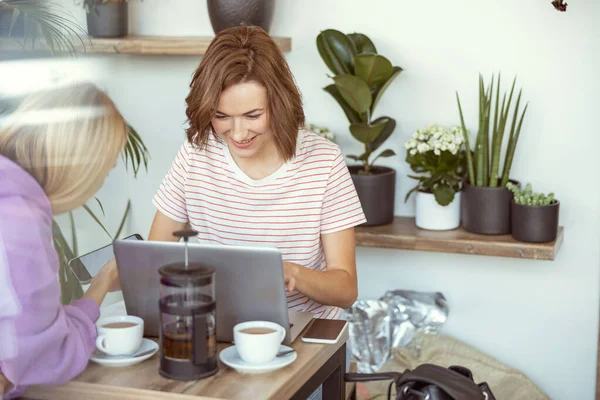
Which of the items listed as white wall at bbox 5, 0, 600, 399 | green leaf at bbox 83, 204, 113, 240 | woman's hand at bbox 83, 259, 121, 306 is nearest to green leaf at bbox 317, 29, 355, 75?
white wall at bbox 5, 0, 600, 399

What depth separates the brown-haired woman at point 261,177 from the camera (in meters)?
1.70

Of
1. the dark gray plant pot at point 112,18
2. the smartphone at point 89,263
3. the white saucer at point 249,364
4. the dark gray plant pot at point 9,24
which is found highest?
the dark gray plant pot at point 112,18

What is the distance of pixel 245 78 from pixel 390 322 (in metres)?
1.41

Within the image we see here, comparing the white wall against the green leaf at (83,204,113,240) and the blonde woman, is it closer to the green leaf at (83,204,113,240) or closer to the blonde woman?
the green leaf at (83,204,113,240)

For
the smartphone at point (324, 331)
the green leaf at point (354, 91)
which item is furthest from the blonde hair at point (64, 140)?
the green leaf at point (354, 91)

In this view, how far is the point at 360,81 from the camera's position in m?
2.42

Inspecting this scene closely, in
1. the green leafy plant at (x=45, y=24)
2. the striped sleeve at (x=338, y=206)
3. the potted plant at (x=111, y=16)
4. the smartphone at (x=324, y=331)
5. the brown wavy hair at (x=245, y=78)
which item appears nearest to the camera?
the green leafy plant at (x=45, y=24)

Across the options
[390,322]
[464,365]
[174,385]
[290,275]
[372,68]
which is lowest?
[464,365]

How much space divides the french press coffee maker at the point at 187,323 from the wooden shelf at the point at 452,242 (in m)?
1.37

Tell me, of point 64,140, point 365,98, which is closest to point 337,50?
point 365,98

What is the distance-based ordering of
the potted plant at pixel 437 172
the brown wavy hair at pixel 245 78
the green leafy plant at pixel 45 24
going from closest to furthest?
the green leafy plant at pixel 45 24 < the brown wavy hair at pixel 245 78 < the potted plant at pixel 437 172

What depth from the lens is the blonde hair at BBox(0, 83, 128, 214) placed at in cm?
120

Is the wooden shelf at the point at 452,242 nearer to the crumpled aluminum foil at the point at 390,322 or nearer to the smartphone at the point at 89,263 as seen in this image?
the crumpled aluminum foil at the point at 390,322

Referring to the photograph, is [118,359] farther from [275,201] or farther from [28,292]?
[275,201]
